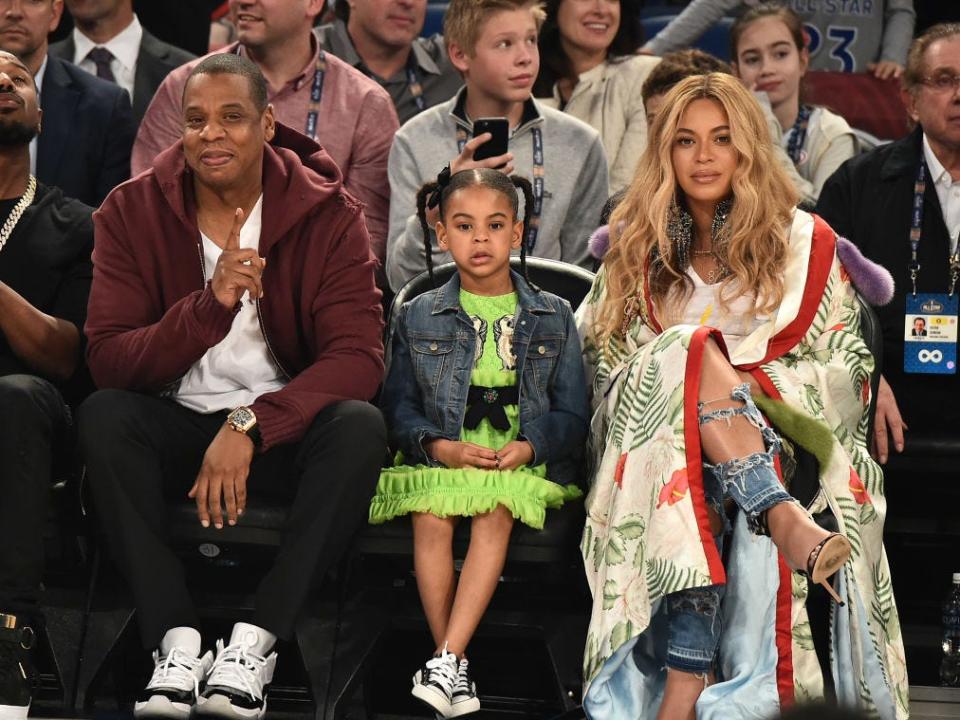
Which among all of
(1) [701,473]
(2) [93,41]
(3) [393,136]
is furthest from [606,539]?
(2) [93,41]

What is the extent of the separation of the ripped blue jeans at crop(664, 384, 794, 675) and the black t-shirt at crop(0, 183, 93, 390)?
5.45 ft

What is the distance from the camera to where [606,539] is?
10.8ft

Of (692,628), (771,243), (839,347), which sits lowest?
(692,628)

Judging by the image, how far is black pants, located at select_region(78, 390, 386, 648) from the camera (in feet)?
10.3

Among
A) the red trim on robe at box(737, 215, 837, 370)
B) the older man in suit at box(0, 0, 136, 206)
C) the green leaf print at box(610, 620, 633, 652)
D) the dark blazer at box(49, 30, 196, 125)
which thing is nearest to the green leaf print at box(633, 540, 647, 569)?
the green leaf print at box(610, 620, 633, 652)

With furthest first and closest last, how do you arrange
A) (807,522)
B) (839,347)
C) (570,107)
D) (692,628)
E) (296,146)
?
(570,107), (296,146), (839,347), (692,628), (807,522)

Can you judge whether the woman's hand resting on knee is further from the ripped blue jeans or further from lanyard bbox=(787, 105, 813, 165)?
lanyard bbox=(787, 105, 813, 165)

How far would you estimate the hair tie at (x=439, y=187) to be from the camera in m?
3.70

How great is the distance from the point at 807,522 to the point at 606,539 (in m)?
0.53

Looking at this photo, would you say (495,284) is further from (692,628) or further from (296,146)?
(692,628)

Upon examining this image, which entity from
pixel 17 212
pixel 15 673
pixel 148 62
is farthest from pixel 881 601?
pixel 148 62

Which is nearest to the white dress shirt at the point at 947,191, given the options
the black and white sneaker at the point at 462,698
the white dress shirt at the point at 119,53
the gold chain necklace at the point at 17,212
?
the black and white sneaker at the point at 462,698

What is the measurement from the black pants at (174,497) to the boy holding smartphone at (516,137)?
3.85ft

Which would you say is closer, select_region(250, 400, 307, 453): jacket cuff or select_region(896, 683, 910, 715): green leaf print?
select_region(896, 683, 910, 715): green leaf print
